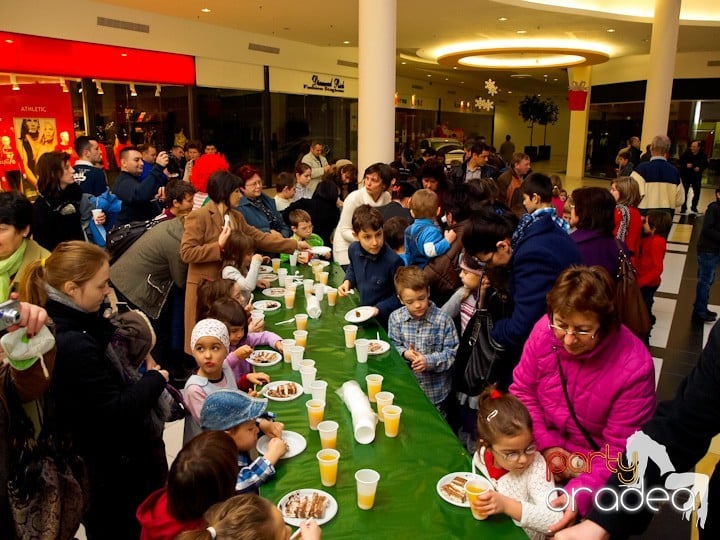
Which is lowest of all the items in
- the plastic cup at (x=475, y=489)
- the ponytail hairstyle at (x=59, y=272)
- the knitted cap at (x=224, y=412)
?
the plastic cup at (x=475, y=489)

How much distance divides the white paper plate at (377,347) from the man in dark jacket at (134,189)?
4.02 m

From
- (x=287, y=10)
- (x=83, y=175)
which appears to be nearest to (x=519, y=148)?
(x=287, y=10)

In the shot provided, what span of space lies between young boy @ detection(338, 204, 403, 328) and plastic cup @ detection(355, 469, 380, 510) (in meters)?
1.81

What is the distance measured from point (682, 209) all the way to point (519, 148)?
2467 cm

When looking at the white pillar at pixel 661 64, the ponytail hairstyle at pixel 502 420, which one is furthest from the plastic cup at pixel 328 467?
the white pillar at pixel 661 64

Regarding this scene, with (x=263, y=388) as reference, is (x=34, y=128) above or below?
above

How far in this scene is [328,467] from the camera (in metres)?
1.87

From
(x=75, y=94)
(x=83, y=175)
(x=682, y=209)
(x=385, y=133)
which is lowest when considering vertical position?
(x=682, y=209)

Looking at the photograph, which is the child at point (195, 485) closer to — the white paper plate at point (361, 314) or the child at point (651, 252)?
the white paper plate at point (361, 314)

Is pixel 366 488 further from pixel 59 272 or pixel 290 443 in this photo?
pixel 59 272

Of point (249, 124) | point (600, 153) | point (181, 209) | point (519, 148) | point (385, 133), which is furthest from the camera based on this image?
point (519, 148)

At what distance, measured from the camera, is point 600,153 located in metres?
23.6

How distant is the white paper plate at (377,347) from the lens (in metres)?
3.03

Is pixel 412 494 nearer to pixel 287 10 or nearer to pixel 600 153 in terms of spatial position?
pixel 287 10
